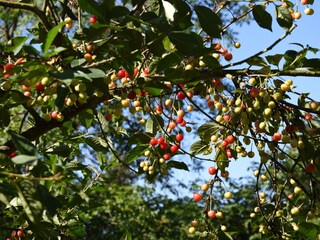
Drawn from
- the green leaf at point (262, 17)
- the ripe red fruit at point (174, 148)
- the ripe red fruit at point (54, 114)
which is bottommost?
the ripe red fruit at point (54, 114)

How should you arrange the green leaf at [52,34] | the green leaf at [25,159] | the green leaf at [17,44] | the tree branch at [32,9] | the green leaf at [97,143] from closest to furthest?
1. the green leaf at [25,159]
2. the green leaf at [52,34]
3. the green leaf at [17,44]
4. the tree branch at [32,9]
5. the green leaf at [97,143]

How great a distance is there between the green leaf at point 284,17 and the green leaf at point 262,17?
2.5 inches

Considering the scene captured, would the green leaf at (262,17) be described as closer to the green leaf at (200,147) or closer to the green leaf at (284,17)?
the green leaf at (284,17)

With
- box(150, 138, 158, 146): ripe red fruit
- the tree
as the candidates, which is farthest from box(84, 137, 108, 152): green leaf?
box(150, 138, 158, 146): ripe red fruit

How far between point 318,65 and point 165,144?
51 cm

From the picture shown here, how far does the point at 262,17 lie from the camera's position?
4.75ft

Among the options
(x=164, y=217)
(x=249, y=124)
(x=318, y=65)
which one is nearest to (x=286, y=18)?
(x=318, y=65)

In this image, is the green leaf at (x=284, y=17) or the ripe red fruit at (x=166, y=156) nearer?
the green leaf at (x=284, y=17)

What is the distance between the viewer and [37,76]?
117cm

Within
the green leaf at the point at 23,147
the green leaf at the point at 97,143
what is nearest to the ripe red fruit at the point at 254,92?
the green leaf at the point at 97,143

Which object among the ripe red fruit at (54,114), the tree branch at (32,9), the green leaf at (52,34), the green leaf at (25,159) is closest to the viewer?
the green leaf at (25,159)

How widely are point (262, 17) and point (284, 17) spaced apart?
0.30ft

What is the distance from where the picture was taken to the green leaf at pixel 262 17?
1.44 m

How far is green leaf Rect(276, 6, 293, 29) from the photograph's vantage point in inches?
58.8
